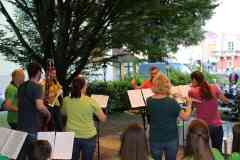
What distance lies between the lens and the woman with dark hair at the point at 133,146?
334 centimetres

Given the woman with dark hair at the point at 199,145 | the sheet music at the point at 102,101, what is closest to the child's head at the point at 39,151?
the woman with dark hair at the point at 199,145

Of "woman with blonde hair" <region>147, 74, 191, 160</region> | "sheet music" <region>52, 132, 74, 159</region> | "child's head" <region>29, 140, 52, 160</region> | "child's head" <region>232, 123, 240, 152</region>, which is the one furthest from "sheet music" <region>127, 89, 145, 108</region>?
"child's head" <region>29, 140, 52, 160</region>

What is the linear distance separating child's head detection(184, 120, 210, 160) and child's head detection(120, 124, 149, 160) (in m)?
0.37

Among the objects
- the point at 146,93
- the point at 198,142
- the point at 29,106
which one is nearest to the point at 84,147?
the point at 29,106

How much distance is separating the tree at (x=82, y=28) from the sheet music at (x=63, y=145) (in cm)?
369

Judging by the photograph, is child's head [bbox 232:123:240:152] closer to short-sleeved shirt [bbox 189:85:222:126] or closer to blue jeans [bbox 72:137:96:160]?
short-sleeved shirt [bbox 189:85:222:126]

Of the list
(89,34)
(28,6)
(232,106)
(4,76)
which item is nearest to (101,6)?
(89,34)

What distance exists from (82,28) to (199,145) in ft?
18.5

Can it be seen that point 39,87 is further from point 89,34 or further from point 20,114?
point 89,34

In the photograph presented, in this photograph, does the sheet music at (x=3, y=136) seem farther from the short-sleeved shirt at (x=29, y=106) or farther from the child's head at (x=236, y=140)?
the child's head at (x=236, y=140)

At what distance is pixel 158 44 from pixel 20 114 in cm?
476

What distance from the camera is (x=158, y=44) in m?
9.20

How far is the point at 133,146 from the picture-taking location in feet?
11.1

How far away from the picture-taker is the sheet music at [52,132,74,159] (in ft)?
15.6
